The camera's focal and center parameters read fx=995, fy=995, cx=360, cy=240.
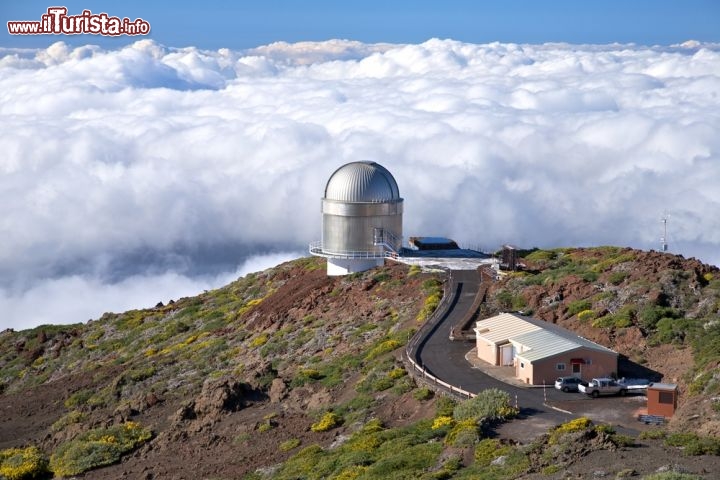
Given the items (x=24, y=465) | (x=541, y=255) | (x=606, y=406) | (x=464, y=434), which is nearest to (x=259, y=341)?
(x=24, y=465)

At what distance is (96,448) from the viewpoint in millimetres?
40469

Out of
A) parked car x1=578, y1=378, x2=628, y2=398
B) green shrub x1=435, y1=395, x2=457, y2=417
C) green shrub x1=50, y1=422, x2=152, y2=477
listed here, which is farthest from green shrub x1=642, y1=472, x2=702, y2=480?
green shrub x1=50, y1=422, x2=152, y2=477

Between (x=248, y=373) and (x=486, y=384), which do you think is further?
(x=248, y=373)

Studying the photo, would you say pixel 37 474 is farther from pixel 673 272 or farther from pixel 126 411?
pixel 673 272

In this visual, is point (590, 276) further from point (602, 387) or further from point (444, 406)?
point (444, 406)

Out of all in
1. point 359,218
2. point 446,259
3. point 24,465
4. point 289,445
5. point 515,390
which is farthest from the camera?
point 359,218

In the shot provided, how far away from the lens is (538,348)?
3822 cm

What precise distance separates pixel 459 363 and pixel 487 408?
27.2 feet

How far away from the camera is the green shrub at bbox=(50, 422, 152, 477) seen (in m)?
39.5

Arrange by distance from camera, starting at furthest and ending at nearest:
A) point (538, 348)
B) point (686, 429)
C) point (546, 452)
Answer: point (538, 348)
point (686, 429)
point (546, 452)

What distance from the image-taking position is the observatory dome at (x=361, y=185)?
60406 mm

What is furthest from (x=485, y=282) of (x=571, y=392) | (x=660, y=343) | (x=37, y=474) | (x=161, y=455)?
(x=37, y=474)

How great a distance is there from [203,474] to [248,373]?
12.6 metres

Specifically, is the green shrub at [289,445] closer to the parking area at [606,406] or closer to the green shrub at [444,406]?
the green shrub at [444,406]
